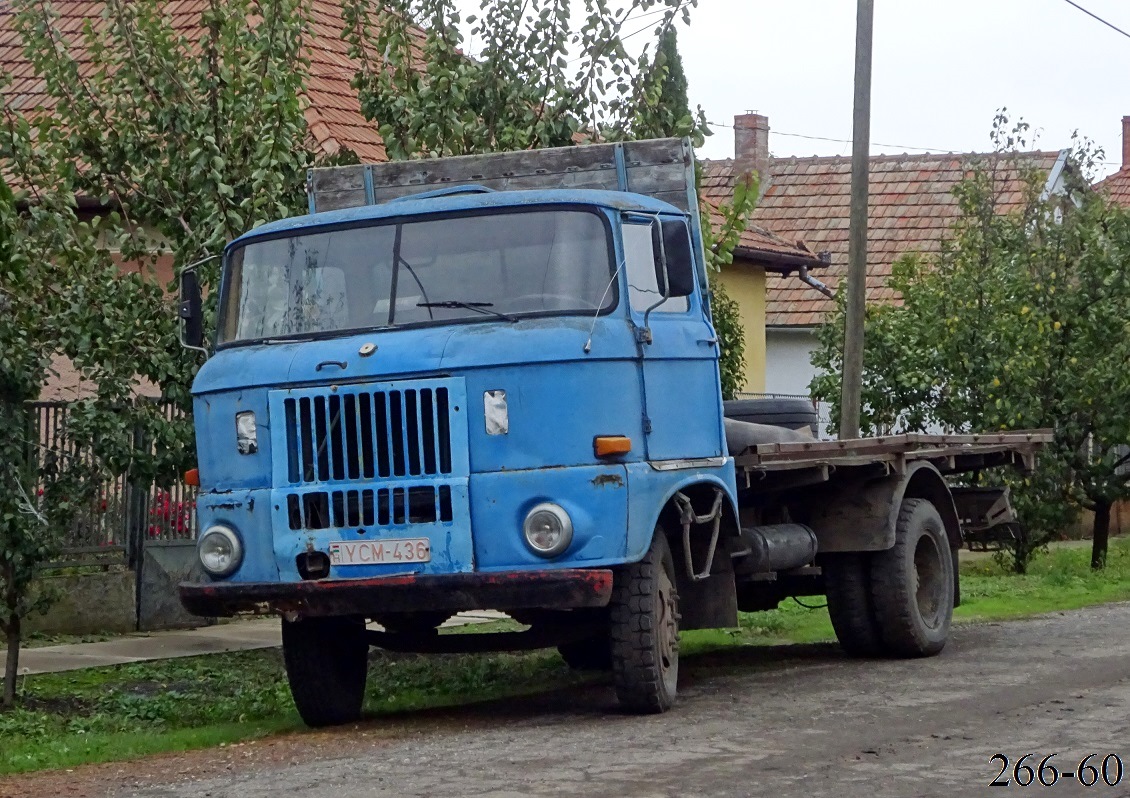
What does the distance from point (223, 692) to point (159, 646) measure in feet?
8.43

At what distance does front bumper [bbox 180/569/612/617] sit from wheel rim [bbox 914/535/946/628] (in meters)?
4.42

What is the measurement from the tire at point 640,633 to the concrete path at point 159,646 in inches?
143

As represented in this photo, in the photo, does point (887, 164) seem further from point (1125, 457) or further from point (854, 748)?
point (854, 748)

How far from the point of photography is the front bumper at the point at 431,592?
8.41 metres

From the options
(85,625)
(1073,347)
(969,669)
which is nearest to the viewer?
(969,669)

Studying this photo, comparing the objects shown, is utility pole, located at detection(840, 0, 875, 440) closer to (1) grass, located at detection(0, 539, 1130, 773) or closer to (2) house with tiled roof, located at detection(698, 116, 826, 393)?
(1) grass, located at detection(0, 539, 1130, 773)

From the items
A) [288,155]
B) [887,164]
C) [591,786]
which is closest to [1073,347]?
[288,155]

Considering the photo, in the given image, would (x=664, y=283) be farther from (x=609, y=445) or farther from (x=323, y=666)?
(x=323, y=666)

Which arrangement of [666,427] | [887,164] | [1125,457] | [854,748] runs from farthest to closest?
[887,164]
[1125,457]
[666,427]
[854,748]

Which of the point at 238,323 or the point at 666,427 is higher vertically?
the point at 238,323

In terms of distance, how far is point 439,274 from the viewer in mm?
9164

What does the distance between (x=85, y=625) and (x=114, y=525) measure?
0.91 m

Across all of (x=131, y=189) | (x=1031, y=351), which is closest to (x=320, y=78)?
(x=131, y=189)

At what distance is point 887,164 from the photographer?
36344mm
